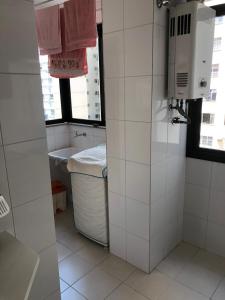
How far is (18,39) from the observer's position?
3.01 feet

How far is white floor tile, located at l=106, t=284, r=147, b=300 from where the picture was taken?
1.71 m

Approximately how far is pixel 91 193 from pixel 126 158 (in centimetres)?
53

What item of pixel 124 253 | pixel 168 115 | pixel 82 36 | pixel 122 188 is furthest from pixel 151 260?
pixel 82 36

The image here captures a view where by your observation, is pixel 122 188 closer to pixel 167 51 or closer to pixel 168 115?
pixel 168 115

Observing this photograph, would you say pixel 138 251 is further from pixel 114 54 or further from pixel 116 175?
pixel 114 54

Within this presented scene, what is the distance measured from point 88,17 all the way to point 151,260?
2.11m

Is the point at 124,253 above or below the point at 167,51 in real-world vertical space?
below

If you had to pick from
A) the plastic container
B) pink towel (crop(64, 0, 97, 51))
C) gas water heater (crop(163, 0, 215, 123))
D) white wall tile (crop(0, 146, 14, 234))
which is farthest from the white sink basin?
white wall tile (crop(0, 146, 14, 234))

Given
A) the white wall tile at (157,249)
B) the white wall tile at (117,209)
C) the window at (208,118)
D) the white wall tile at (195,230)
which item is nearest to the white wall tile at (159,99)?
the window at (208,118)

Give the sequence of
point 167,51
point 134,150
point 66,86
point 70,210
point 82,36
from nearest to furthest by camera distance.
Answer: point 167,51 < point 134,150 < point 82,36 < point 70,210 < point 66,86

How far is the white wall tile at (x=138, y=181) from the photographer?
173cm

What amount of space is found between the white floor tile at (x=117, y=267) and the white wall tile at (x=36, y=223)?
949 millimetres

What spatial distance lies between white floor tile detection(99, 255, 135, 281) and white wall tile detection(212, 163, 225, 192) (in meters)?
0.96

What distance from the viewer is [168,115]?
1.75 m
